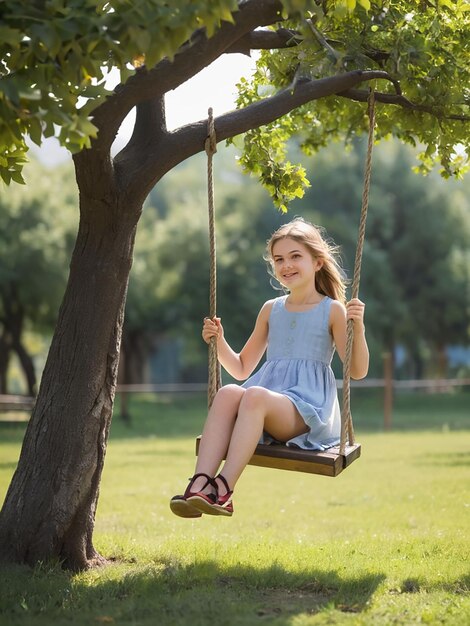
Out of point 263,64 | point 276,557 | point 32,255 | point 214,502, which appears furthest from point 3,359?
point 214,502

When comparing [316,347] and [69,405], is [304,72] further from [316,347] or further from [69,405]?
[69,405]

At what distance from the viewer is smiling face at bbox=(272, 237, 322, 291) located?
5738 millimetres

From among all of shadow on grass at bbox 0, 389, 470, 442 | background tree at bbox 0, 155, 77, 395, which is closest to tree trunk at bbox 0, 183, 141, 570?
shadow on grass at bbox 0, 389, 470, 442

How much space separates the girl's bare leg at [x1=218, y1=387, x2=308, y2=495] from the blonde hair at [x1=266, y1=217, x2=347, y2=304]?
3.47 feet

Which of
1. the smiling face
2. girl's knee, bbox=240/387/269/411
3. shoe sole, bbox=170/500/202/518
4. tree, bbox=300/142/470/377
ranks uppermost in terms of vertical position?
tree, bbox=300/142/470/377

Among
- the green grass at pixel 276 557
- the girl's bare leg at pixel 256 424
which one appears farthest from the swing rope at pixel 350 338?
the green grass at pixel 276 557

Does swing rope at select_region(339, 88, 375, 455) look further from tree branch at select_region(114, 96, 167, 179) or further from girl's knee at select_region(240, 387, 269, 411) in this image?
tree branch at select_region(114, 96, 167, 179)

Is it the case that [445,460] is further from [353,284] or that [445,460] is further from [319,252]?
[353,284]

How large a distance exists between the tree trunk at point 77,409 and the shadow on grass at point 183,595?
21 centimetres

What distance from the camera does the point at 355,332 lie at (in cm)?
537

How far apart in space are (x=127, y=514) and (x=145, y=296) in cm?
2416

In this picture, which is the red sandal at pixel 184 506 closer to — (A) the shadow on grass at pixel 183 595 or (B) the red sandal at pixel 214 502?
(B) the red sandal at pixel 214 502

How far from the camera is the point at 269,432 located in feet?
17.0

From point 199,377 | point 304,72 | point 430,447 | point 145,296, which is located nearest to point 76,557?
point 304,72
